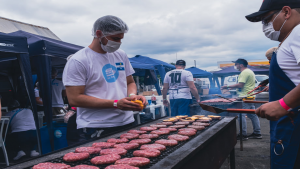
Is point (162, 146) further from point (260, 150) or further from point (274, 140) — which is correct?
point (260, 150)

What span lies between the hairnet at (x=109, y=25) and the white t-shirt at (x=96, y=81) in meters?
0.28

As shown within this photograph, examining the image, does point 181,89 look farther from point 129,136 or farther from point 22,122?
point 22,122

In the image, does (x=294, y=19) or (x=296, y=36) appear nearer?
(x=296, y=36)

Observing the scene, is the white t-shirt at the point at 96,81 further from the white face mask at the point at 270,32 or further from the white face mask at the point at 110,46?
the white face mask at the point at 270,32

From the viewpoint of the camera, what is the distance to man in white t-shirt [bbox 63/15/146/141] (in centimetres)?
221

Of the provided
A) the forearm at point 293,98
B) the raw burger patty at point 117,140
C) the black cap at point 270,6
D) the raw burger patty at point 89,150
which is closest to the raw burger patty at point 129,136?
the raw burger patty at point 117,140

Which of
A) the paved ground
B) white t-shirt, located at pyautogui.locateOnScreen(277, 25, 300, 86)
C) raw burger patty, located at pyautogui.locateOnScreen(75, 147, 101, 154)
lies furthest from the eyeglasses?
the paved ground

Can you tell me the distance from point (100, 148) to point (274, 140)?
64.7 inches

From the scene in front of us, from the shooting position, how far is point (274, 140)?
1.87 meters

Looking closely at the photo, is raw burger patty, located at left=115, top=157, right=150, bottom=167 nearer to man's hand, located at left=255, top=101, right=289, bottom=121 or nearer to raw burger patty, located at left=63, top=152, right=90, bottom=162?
raw burger patty, located at left=63, top=152, right=90, bottom=162

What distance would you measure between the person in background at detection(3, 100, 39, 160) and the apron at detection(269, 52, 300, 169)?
553 centimetres

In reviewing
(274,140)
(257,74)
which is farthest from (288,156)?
(257,74)

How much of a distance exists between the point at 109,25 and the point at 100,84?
28.1 inches

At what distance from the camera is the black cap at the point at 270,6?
1.78m
